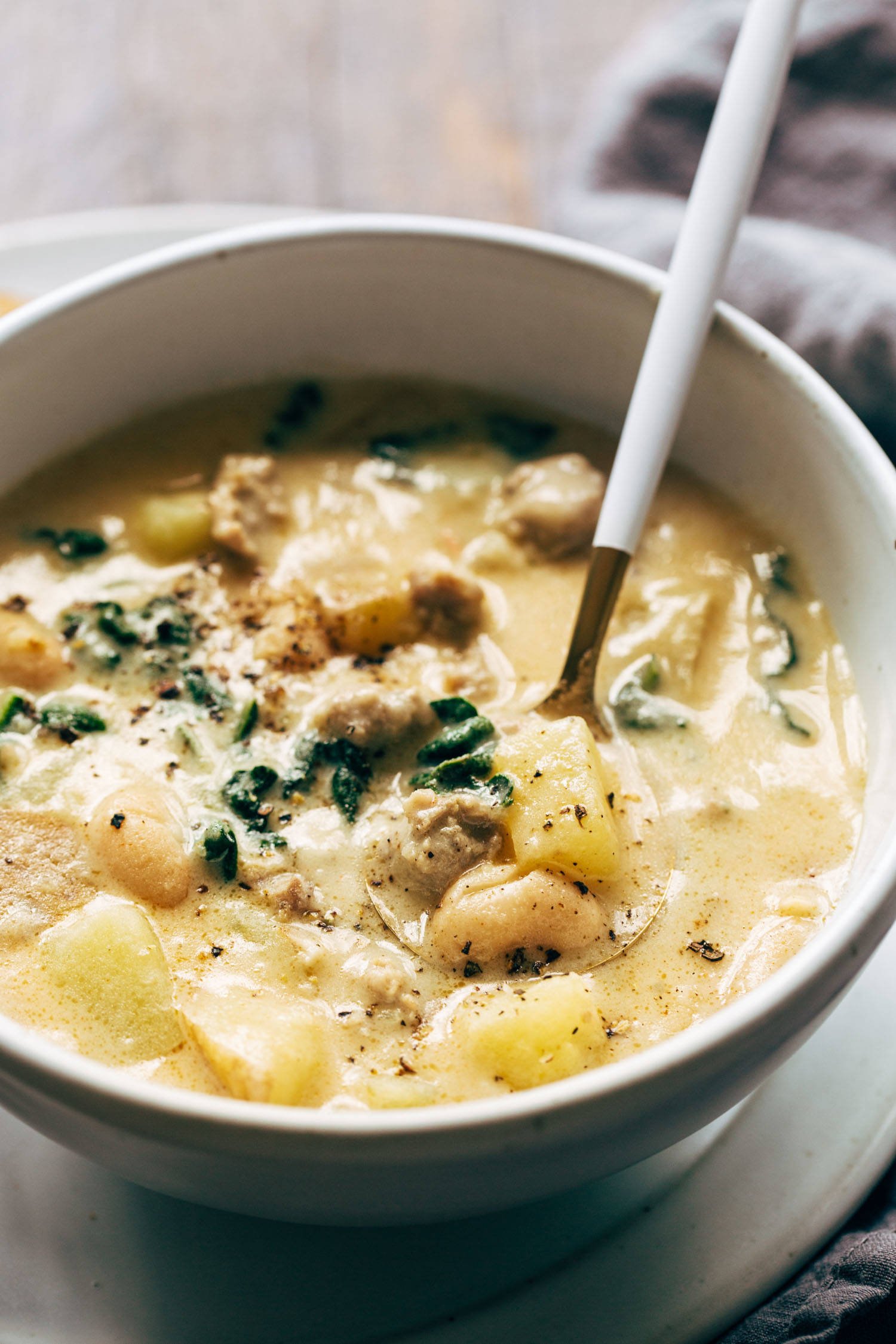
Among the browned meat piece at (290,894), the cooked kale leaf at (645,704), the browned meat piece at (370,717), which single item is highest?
the cooked kale leaf at (645,704)

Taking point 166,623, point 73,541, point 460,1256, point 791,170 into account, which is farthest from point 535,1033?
point 791,170

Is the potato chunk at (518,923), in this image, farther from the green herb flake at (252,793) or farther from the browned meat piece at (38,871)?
the browned meat piece at (38,871)

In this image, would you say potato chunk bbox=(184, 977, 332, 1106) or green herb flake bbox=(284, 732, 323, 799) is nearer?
potato chunk bbox=(184, 977, 332, 1106)

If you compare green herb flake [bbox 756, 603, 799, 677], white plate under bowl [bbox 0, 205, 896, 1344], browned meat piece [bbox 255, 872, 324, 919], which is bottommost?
white plate under bowl [bbox 0, 205, 896, 1344]

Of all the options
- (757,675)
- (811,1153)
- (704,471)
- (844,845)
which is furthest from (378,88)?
(811,1153)

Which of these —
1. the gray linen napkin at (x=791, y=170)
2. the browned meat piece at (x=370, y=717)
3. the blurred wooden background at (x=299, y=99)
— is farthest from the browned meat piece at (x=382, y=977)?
the blurred wooden background at (x=299, y=99)

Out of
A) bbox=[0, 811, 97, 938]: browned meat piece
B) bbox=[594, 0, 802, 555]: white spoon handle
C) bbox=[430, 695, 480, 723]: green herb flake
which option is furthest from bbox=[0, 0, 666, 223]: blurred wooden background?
bbox=[0, 811, 97, 938]: browned meat piece

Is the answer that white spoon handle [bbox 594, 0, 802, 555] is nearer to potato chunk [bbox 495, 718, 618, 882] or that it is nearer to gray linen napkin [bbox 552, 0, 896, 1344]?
potato chunk [bbox 495, 718, 618, 882]
